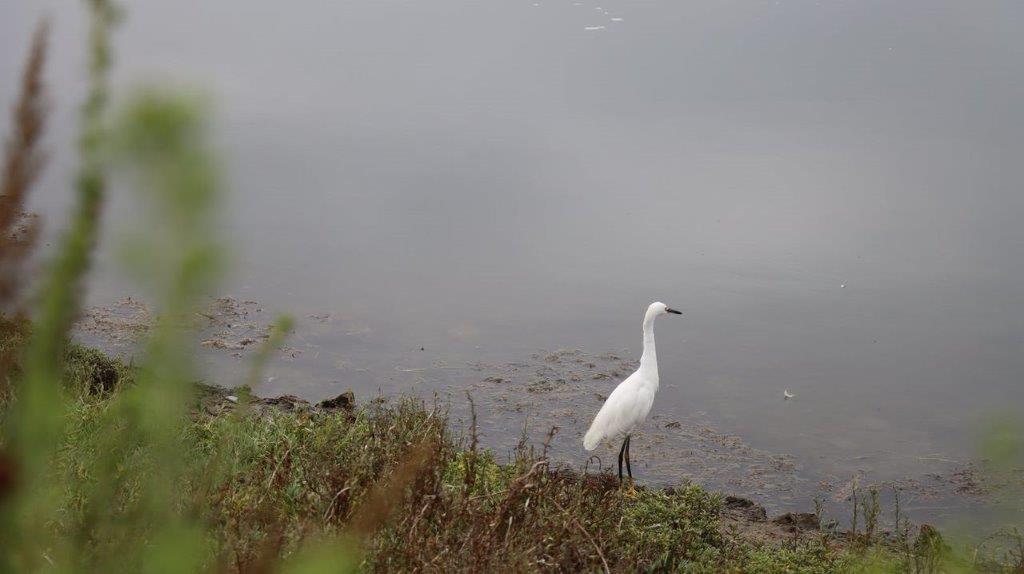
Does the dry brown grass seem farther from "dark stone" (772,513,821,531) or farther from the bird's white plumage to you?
"dark stone" (772,513,821,531)

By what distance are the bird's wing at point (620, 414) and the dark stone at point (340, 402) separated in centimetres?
169

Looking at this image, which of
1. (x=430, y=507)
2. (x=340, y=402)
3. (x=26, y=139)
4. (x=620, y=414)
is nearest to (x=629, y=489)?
(x=620, y=414)

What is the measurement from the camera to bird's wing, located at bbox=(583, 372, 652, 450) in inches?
253

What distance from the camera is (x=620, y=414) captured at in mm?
6473

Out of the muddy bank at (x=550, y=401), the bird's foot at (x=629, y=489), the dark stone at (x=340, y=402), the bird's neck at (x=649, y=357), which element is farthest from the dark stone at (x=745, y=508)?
the dark stone at (x=340, y=402)

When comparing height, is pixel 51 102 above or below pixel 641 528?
above

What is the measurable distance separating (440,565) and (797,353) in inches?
243

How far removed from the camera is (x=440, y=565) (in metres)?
2.92

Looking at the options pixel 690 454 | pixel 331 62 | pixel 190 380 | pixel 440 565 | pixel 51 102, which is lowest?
pixel 690 454

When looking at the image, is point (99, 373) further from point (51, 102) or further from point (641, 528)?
point (51, 102)

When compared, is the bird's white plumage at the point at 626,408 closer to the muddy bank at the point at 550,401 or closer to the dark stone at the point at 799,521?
the muddy bank at the point at 550,401

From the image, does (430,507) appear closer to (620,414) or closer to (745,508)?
(620,414)

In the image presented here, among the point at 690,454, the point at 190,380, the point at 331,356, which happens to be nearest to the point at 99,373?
the point at 331,356

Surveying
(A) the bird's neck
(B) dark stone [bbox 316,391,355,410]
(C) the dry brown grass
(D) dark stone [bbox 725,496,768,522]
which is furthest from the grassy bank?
(C) the dry brown grass
